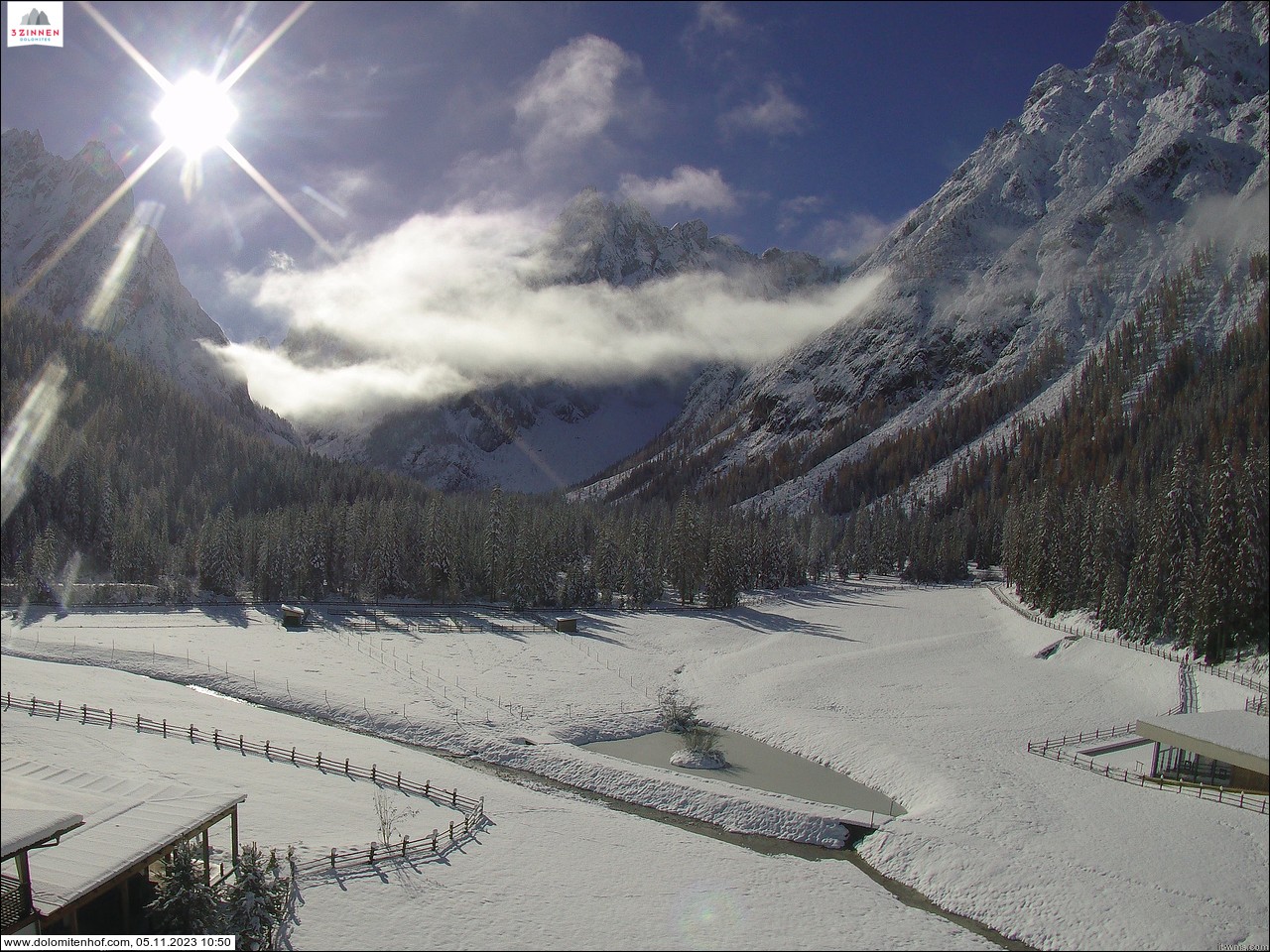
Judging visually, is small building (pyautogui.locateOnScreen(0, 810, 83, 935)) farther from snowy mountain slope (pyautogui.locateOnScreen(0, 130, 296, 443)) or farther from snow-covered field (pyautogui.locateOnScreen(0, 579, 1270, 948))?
snowy mountain slope (pyautogui.locateOnScreen(0, 130, 296, 443))

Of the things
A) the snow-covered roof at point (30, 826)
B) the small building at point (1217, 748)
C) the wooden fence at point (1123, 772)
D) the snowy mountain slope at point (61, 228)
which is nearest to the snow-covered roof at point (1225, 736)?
the small building at point (1217, 748)

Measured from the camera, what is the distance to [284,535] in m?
90.8

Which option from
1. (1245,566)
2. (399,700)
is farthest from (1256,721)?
(399,700)

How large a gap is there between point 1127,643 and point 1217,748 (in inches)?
→ 1285

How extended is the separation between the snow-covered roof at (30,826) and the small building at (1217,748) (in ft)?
90.5

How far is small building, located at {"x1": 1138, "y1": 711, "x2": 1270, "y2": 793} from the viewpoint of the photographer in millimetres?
16016

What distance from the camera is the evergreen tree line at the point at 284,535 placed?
2425 cm

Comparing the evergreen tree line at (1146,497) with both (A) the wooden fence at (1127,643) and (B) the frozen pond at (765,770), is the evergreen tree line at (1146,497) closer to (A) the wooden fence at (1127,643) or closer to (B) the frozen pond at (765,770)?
(A) the wooden fence at (1127,643)

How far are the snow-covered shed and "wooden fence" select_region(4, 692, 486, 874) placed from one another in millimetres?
7457

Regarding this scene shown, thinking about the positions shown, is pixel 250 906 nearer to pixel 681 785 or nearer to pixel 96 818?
pixel 96 818

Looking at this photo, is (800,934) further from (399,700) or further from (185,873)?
(399,700)

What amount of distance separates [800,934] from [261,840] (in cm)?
2023

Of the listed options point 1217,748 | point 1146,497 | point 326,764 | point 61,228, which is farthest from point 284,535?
point 1217,748

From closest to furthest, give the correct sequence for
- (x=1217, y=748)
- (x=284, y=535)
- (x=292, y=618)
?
(x=1217, y=748), (x=292, y=618), (x=284, y=535)
